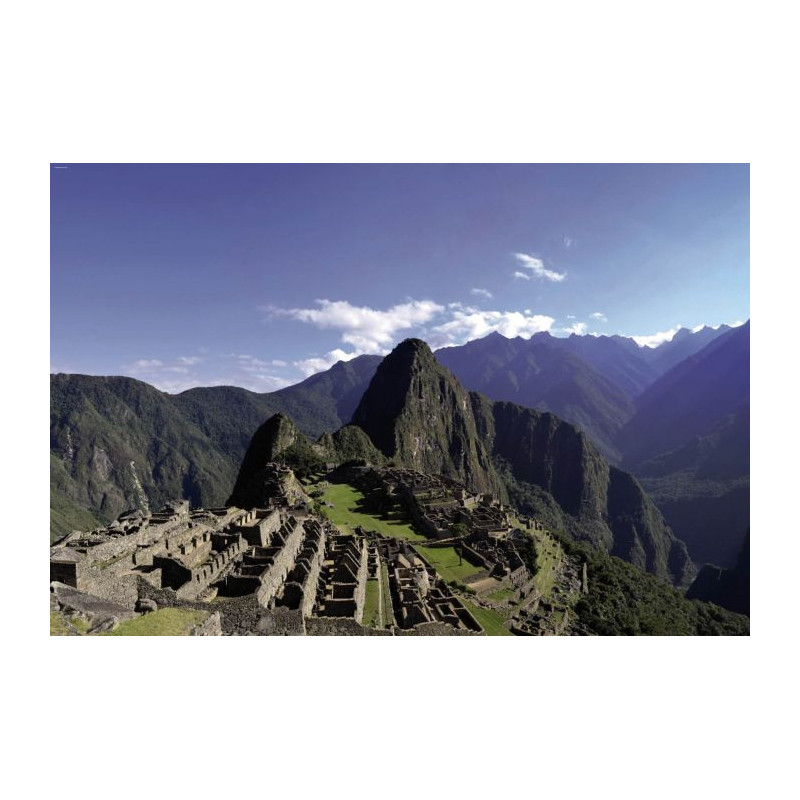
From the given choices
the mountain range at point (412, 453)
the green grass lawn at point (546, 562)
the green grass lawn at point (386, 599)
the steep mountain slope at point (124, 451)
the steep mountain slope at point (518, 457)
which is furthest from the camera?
the mountain range at point (412, 453)

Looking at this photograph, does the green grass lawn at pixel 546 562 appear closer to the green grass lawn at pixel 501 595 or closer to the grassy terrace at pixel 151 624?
the green grass lawn at pixel 501 595

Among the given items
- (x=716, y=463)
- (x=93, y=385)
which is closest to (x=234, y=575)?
(x=93, y=385)

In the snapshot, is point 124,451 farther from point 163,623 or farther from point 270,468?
point 163,623

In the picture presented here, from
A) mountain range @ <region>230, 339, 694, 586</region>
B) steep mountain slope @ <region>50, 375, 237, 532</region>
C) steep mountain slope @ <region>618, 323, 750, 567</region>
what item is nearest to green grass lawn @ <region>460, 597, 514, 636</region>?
mountain range @ <region>230, 339, 694, 586</region>

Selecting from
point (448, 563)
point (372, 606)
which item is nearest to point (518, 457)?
point (448, 563)

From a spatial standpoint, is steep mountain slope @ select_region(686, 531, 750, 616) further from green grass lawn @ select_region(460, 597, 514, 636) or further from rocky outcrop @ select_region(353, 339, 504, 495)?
rocky outcrop @ select_region(353, 339, 504, 495)

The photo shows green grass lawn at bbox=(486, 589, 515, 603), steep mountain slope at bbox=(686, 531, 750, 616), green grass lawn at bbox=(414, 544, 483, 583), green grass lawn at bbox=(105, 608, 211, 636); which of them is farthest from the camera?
steep mountain slope at bbox=(686, 531, 750, 616)

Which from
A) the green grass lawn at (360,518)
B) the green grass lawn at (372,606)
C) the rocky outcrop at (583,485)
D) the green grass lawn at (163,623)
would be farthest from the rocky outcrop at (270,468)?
the rocky outcrop at (583,485)
